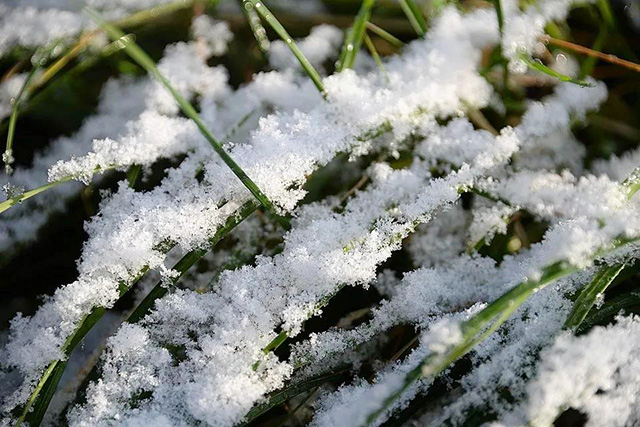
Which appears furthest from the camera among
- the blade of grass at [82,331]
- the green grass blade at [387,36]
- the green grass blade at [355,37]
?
the green grass blade at [387,36]

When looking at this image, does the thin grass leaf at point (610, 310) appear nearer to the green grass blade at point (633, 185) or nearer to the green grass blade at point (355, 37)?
the green grass blade at point (633, 185)

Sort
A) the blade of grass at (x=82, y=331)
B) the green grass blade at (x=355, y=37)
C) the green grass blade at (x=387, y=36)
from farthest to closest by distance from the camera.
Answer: the green grass blade at (x=387, y=36) → the green grass blade at (x=355, y=37) → the blade of grass at (x=82, y=331)

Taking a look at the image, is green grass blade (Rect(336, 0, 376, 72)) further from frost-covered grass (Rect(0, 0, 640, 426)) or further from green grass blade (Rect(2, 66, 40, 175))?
green grass blade (Rect(2, 66, 40, 175))

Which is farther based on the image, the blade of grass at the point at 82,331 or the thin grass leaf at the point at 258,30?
the thin grass leaf at the point at 258,30

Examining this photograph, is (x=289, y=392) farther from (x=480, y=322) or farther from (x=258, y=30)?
(x=258, y=30)

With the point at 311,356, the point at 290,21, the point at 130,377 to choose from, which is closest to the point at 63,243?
the point at 130,377

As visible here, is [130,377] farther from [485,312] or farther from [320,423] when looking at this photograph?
[485,312]

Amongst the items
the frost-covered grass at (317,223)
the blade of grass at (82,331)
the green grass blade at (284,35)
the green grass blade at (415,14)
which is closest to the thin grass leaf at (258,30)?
the frost-covered grass at (317,223)

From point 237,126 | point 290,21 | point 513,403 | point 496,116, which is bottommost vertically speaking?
point 513,403

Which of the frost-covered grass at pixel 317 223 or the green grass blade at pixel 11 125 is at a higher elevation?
the green grass blade at pixel 11 125
